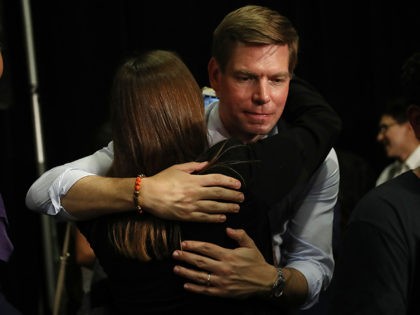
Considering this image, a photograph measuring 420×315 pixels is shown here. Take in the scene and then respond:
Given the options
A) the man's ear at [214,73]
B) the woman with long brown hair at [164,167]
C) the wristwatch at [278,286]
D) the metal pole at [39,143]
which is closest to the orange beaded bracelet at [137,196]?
the woman with long brown hair at [164,167]

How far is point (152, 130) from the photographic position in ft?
5.02

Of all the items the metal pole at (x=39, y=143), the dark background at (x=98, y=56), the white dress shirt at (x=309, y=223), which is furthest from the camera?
the dark background at (x=98, y=56)

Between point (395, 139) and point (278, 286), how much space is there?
2.58 metres

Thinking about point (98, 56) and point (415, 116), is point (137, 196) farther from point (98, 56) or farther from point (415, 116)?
point (98, 56)

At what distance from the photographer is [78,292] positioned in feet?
8.82

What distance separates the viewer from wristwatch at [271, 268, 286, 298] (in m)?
1.59

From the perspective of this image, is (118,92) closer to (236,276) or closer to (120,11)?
(236,276)

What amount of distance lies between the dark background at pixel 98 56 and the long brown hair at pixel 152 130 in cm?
213

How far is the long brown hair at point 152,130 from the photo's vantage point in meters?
1.50

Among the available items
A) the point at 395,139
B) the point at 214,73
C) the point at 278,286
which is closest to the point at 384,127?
the point at 395,139

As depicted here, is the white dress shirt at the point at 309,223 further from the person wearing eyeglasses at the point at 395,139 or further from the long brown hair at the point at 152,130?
the person wearing eyeglasses at the point at 395,139

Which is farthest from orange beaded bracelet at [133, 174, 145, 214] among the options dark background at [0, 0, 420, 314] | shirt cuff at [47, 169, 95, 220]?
dark background at [0, 0, 420, 314]

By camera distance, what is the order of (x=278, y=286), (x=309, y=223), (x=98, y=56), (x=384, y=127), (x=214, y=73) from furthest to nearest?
1. (x=384, y=127)
2. (x=98, y=56)
3. (x=214, y=73)
4. (x=309, y=223)
5. (x=278, y=286)

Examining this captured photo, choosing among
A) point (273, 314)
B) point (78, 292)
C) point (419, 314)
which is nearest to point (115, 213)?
point (273, 314)
